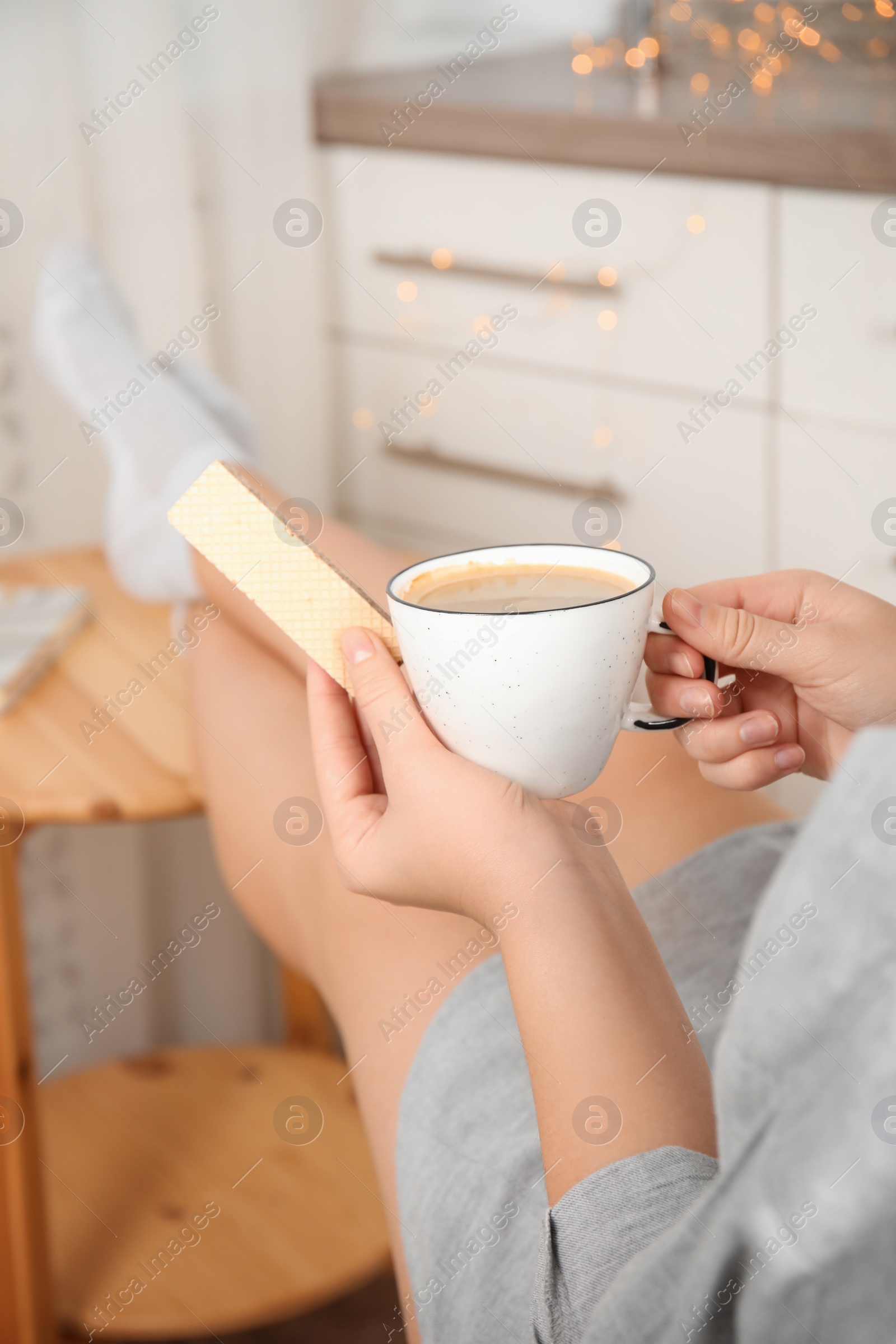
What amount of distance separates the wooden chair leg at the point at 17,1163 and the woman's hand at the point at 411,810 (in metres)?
0.36

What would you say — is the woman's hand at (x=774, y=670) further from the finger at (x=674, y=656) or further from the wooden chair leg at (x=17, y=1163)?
the wooden chair leg at (x=17, y=1163)

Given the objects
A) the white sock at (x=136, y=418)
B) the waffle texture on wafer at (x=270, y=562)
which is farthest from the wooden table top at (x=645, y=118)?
the waffle texture on wafer at (x=270, y=562)

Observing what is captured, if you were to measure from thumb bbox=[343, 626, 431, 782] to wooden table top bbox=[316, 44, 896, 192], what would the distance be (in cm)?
65

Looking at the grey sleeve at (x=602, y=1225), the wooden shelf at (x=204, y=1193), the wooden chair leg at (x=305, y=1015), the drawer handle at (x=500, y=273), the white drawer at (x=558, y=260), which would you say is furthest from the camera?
the wooden chair leg at (x=305, y=1015)

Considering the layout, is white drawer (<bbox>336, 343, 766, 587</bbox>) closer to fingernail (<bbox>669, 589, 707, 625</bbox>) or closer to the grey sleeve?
fingernail (<bbox>669, 589, 707, 625</bbox>)

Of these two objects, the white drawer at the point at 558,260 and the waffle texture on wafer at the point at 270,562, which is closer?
the waffle texture on wafer at the point at 270,562

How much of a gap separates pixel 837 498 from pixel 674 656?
1.77 ft

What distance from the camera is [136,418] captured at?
970mm

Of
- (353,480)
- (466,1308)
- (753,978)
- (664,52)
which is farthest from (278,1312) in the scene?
(664,52)

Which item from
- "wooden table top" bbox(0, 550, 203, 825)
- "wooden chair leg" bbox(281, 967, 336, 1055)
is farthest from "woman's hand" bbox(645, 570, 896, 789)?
"wooden chair leg" bbox(281, 967, 336, 1055)

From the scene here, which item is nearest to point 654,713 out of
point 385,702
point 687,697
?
point 687,697

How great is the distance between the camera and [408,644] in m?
0.47

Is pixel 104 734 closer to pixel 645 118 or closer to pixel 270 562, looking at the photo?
pixel 270 562

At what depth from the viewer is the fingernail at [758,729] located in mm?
542
